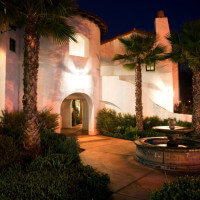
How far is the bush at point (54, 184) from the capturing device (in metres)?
3.71

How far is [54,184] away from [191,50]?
9.43 metres

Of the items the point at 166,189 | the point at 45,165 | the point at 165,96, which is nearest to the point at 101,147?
the point at 45,165

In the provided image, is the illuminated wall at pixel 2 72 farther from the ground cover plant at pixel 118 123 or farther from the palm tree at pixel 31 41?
the ground cover plant at pixel 118 123

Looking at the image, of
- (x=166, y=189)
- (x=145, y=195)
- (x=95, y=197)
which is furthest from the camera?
(x=145, y=195)

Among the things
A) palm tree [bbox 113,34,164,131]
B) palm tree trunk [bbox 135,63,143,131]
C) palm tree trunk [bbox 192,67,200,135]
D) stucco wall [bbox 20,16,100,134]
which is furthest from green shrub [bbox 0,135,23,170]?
palm tree trunk [bbox 192,67,200,135]

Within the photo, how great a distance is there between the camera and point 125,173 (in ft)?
19.4

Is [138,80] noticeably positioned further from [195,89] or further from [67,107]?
[67,107]

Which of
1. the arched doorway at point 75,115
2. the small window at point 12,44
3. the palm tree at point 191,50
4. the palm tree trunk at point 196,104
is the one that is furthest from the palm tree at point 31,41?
the palm tree trunk at point 196,104

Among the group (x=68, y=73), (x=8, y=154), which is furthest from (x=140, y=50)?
(x=8, y=154)

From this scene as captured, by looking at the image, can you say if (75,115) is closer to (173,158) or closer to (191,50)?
(191,50)

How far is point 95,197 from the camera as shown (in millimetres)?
4160

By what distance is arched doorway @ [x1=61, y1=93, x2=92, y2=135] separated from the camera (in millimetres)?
15117

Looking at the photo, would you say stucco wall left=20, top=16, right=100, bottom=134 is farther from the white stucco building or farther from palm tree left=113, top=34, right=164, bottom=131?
palm tree left=113, top=34, right=164, bottom=131

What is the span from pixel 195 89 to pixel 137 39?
423 centimetres
